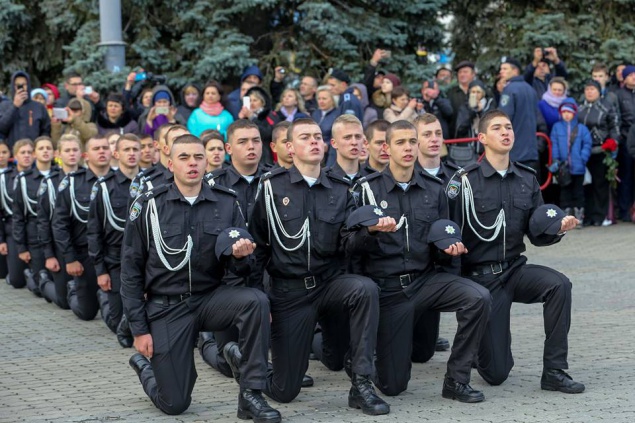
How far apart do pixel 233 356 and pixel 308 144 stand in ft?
5.12

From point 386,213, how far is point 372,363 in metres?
1.11

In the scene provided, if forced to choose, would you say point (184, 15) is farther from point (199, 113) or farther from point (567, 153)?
point (567, 153)

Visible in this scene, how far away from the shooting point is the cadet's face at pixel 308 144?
869 centimetres

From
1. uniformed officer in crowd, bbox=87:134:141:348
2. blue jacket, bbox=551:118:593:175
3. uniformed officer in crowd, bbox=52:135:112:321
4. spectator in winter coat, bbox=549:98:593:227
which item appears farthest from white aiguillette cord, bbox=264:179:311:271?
blue jacket, bbox=551:118:593:175

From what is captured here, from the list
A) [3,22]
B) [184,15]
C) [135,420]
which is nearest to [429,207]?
[135,420]

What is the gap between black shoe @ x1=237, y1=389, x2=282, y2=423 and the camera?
791 cm

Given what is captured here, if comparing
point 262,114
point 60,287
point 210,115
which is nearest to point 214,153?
point 60,287

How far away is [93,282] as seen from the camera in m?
12.2

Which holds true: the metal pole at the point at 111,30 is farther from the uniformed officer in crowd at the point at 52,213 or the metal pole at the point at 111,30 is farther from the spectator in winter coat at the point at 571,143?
the spectator in winter coat at the point at 571,143

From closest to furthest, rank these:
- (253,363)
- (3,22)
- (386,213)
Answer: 1. (253,363)
2. (386,213)
3. (3,22)

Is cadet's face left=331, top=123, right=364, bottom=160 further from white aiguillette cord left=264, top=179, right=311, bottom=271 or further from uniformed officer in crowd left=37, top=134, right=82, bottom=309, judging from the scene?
uniformed officer in crowd left=37, top=134, right=82, bottom=309

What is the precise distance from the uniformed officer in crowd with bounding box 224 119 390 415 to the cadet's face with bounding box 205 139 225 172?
2119 millimetres

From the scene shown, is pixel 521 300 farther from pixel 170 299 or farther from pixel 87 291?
pixel 87 291

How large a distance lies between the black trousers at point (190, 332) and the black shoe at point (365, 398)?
25.2 inches
